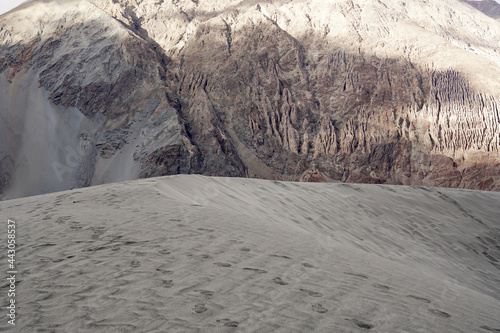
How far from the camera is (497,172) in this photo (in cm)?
3959

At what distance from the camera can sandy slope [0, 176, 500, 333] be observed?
331cm

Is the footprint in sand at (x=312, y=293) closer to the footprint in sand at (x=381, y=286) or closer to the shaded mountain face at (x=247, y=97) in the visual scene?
the footprint in sand at (x=381, y=286)

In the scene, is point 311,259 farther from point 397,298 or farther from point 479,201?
point 479,201

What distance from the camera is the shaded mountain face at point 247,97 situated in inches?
1654

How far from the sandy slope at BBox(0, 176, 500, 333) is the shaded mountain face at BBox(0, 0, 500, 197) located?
104ft

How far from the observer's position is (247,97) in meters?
48.1

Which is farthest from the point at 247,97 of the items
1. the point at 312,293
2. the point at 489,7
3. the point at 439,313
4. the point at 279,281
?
the point at 489,7

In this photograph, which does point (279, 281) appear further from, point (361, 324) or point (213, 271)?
point (361, 324)

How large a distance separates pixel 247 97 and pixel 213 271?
44777mm

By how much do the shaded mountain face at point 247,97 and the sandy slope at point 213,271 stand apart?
104ft

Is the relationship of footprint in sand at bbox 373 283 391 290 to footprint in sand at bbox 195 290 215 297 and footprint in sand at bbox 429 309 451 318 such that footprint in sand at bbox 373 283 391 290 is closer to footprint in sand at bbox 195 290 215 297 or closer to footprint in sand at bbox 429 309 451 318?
footprint in sand at bbox 429 309 451 318

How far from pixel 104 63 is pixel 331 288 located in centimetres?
5154

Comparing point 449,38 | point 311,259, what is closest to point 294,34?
point 449,38

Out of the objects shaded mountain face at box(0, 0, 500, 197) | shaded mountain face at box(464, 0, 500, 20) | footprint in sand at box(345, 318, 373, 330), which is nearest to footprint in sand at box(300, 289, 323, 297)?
footprint in sand at box(345, 318, 373, 330)
